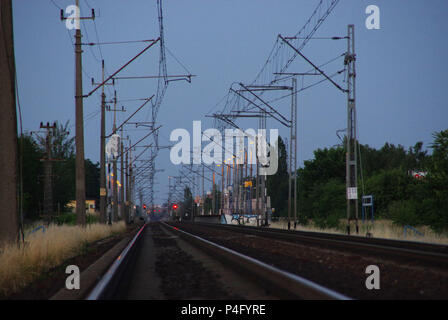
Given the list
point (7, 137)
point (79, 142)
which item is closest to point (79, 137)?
point (79, 142)

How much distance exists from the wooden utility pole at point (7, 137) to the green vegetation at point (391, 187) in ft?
83.4

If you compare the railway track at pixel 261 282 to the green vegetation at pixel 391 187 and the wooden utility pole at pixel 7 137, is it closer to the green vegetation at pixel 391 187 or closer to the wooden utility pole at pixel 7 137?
the wooden utility pole at pixel 7 137

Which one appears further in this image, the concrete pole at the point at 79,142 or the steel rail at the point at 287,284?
the concrete pole at the point at 79,142

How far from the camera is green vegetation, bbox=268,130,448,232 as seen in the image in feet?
107

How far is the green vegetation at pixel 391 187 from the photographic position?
3253cm

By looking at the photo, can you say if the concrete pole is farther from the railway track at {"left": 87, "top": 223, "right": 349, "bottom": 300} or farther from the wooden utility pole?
the railway track at {"left": 87, "top": 223, "right": 349, "bottom": 300}

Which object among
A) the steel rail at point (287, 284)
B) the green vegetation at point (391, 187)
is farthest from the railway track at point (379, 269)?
the green vegetation at point (391, 187)

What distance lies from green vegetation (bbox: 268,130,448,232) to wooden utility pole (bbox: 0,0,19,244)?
25429 mm

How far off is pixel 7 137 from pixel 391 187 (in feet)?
140

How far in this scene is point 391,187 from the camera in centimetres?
5038

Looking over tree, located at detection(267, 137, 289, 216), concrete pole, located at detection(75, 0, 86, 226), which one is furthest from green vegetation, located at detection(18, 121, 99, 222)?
tree, located at detection(267, 137, 289, 216)
